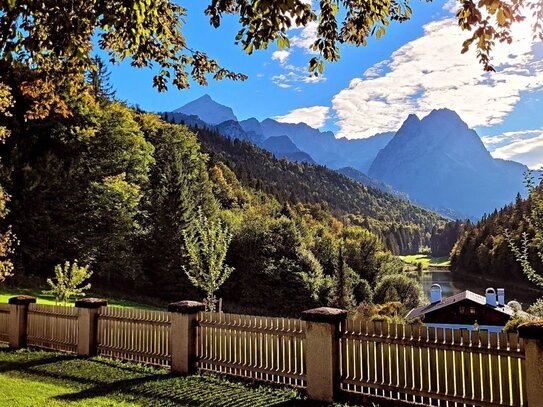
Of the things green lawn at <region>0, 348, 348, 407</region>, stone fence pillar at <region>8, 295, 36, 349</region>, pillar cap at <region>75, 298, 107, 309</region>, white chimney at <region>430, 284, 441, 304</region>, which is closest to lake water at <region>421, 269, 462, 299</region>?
white chimney at <region>430, 284, 441, 304</region>

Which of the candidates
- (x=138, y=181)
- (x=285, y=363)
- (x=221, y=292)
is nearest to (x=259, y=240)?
(x=221, y=292)

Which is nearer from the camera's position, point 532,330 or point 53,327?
point 532,330

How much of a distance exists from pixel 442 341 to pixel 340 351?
1.68 meters

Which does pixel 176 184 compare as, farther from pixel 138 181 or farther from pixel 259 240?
pixel 259 240

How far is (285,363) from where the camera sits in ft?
28.8

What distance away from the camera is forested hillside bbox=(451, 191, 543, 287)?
8390 cm

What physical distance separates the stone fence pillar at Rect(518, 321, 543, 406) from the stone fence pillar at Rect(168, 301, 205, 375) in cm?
599

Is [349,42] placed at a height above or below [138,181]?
below

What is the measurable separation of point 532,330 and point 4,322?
44.0 feet

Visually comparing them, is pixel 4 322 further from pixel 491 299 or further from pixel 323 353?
pixel 491 299

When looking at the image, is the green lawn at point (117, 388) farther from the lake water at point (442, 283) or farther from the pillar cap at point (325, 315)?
the lake water at point (442, 283)

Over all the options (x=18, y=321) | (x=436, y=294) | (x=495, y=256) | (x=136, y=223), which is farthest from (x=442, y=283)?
(x=18, y=321)

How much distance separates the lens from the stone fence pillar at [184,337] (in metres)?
9.93

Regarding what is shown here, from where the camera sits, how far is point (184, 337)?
32.8 feet
